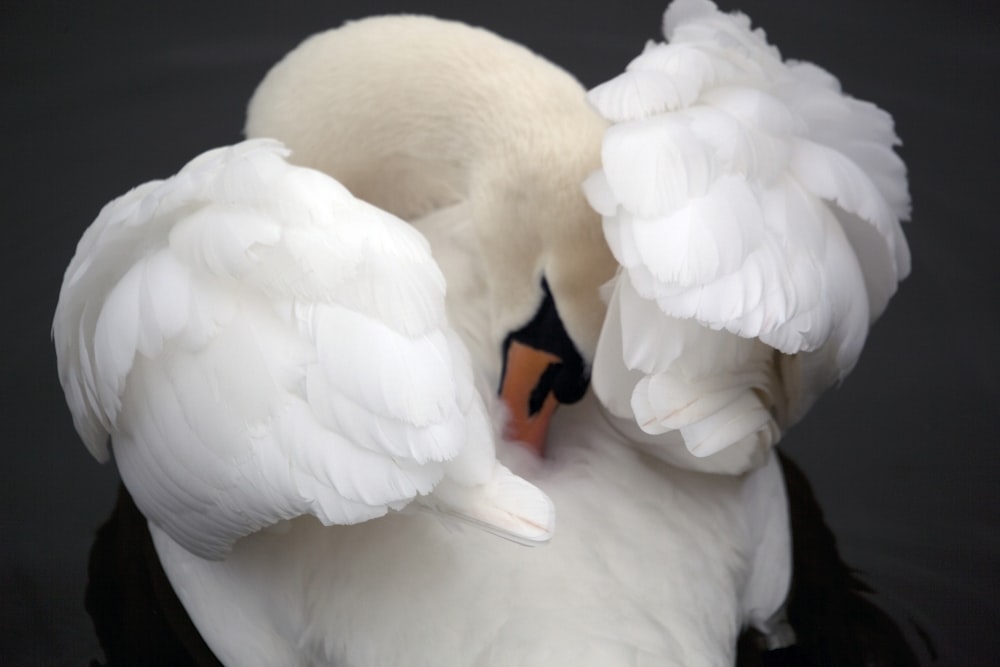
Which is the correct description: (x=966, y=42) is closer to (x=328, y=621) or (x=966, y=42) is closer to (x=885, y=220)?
(x=885, y=220)

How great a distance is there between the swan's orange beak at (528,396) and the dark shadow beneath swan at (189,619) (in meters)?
0.84

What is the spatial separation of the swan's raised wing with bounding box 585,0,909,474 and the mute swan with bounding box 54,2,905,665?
11 mm

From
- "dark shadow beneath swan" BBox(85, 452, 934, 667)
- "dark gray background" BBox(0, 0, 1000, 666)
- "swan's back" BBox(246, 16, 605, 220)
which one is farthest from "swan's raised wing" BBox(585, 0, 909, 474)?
"dark gray background" BBox(0, 0, 1000, 666)

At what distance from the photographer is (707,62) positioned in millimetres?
2857

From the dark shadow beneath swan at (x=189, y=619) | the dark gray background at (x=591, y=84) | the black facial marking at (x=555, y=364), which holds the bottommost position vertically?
the dark shadow beneath swan at (x=189, y=619)

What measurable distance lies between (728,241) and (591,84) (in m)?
2.49

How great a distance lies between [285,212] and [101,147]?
2.51m

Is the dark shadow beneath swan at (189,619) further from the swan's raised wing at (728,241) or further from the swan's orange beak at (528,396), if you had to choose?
the swan's orange beak at (528,396)

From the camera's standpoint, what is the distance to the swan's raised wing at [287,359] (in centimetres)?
227

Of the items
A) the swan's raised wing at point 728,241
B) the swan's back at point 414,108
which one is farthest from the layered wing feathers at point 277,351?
the swan's back at point 414,108

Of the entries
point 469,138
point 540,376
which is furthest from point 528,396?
point 469,138

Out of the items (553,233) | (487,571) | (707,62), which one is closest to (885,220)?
(707,62)

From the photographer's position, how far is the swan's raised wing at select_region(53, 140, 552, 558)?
2.27 metres

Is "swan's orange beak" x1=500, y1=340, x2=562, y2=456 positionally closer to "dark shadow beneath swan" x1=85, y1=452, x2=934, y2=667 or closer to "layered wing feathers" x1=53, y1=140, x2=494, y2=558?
"layered wing feathers" x1=53, y1=140, x2=494, y2=558
